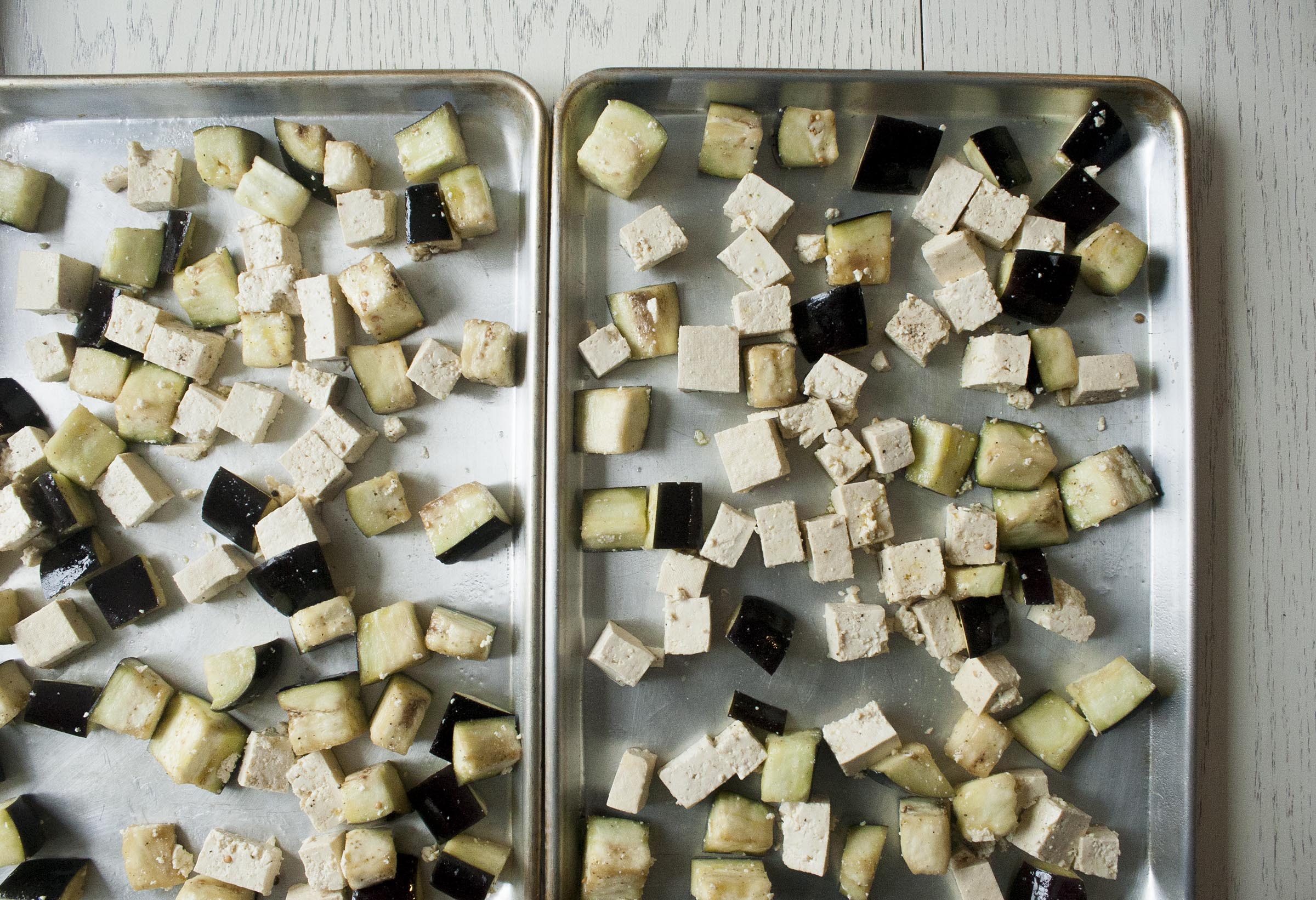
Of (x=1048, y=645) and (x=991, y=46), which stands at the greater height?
(x=991, y=46)

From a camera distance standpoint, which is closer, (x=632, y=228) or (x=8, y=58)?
(x=632, y=228)

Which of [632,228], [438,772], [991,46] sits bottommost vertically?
[438,772]

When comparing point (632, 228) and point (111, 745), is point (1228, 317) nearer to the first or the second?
point (632, 228)

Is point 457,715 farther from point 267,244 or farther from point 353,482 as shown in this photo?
point 267,244

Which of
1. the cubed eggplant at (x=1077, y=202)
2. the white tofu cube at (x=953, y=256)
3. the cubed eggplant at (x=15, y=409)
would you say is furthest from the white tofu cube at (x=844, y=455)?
the cubed eggplant at (x=15, y=409)

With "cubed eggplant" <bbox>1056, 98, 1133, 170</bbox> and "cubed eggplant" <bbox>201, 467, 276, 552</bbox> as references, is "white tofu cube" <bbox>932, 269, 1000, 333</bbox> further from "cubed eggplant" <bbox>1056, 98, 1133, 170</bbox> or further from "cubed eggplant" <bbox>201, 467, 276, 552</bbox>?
"cubed eggplant" <bbox>201, 467, 276, 552</bbox>

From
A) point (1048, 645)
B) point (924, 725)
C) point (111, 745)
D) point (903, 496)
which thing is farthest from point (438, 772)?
point (1048, 645)

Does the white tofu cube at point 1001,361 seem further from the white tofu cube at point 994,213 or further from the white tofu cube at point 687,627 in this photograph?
the white tofu cube at point 687,627
